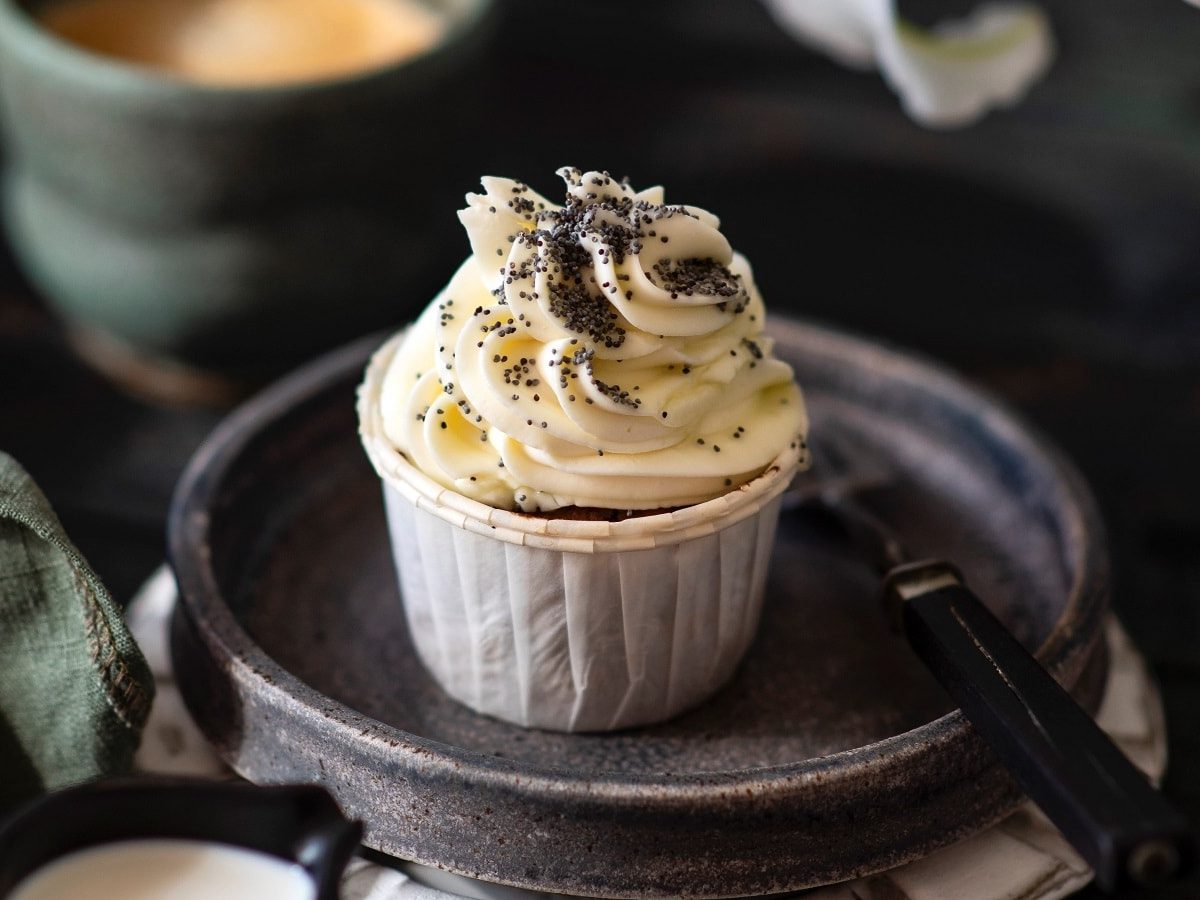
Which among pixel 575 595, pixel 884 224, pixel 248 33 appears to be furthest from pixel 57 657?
pixel 884 224

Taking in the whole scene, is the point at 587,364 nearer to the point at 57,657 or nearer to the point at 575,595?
the point at 575,595

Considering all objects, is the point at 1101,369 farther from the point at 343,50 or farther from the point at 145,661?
Answer: the point at 145,661

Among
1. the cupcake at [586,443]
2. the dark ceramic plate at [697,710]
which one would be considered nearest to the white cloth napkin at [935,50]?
the dark ceramic plate at [697,710]

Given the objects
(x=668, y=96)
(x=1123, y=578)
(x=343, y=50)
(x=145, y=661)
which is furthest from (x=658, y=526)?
(x=668, y=96)

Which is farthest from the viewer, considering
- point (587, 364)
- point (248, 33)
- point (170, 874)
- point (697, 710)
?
point (248, 33)

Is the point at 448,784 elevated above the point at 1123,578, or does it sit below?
above

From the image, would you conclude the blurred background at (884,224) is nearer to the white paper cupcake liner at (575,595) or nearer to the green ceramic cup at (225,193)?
the green ceramic cup at (225,193)
